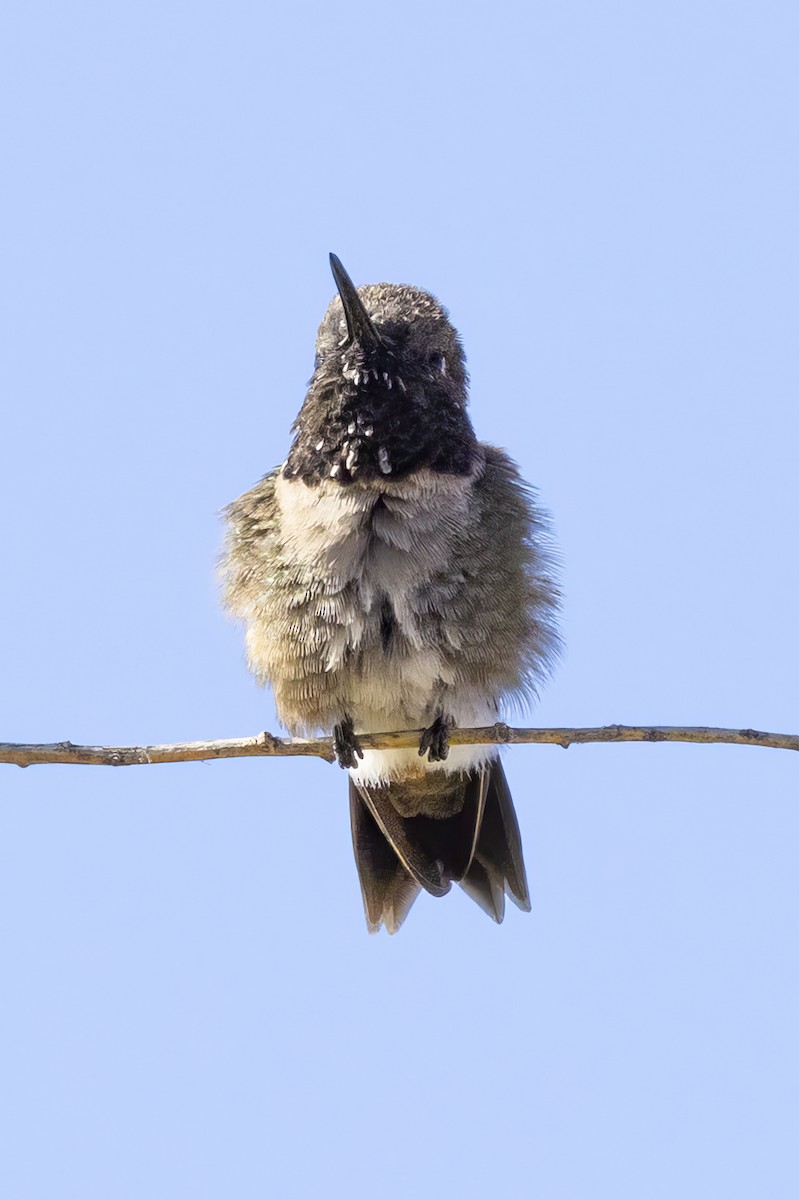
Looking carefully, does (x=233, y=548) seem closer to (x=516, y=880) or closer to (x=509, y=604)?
(x=509, y=604)

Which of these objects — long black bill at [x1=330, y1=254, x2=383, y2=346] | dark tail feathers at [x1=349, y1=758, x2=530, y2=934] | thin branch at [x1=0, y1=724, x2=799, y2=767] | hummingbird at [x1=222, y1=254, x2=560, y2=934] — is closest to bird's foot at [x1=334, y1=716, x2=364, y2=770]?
hummingbird at [x1=222, y1=254, x2=560, y2=934]

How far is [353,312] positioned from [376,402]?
41 cm

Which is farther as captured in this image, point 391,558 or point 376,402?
point 376,402

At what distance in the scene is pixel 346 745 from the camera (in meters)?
6.56

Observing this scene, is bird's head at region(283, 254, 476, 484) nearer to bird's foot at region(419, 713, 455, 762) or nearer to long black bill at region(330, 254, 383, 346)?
long black bill at region(330, 254, 383, 346)

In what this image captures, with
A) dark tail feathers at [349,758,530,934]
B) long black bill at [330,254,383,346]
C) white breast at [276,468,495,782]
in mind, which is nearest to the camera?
white breast at [276,468,495,782]

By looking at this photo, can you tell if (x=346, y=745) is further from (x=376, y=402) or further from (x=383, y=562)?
(x=376, y=402)

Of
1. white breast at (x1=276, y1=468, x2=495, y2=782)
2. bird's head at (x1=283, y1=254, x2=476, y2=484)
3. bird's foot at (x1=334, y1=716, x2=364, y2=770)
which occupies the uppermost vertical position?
bird's head at (x1=283, y1=254, x2=476, y2=484)

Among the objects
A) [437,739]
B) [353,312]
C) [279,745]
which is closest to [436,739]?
[437,739]

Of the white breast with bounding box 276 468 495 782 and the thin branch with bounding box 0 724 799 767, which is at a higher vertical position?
the white breast with bounding box 276 468 495 782

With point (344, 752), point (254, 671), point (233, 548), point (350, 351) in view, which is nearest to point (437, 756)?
point (344, 752)

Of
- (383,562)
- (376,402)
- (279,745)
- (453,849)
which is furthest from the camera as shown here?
(453,849)

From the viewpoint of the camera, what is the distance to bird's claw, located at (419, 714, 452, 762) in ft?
21.5

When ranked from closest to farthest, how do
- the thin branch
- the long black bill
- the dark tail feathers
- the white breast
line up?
1. the thin branch
2. the white breast
3. the long black bill
4. the dark tail feathers
